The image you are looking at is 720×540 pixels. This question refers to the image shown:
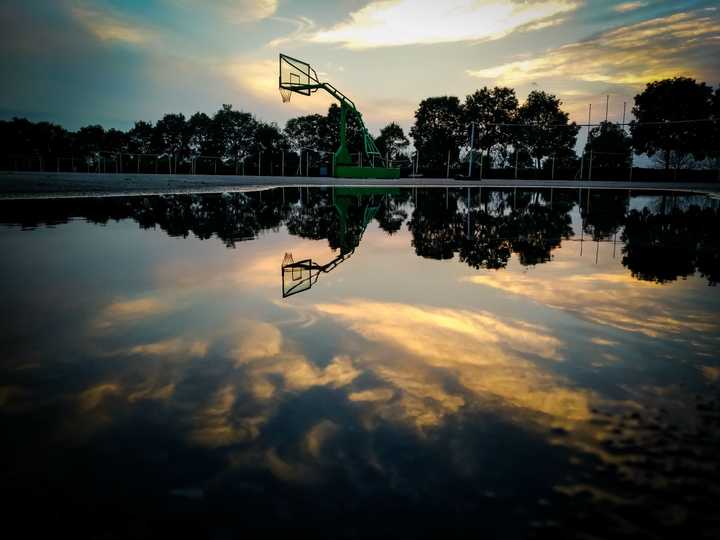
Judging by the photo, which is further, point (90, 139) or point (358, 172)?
point (90, 139)

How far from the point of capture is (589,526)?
4.16 ft

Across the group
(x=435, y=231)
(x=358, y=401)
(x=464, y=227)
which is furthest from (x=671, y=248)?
(x=358, y=401)

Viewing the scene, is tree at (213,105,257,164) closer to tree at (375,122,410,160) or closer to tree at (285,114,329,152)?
tree at (285,114,329,152)

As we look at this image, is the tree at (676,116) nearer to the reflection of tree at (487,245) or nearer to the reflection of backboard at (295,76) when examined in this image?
the reflection of backboard at (295,76)

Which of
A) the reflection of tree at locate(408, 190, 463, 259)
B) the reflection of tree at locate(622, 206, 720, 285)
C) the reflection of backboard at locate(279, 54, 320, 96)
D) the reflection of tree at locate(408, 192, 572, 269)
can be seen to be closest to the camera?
the reflection of tree at locate(622, 206, 720, 285)

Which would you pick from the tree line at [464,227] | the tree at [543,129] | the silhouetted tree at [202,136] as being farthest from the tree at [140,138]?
the tree line at [464,227]

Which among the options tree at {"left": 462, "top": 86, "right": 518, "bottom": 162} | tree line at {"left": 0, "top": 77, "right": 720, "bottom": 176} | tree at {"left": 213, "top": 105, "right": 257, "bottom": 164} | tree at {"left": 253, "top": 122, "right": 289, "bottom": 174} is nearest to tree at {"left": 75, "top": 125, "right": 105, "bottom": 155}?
tree line at {"left": 0, "top": 77, "right": 720, "bottom": 176}

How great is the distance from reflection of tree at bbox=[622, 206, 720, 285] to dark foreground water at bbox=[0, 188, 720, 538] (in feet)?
0.89

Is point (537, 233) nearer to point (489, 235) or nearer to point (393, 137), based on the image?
point (489, 235)

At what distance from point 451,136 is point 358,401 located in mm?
73441

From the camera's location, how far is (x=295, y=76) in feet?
98.7

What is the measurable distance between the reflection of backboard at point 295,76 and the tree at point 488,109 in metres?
42.3

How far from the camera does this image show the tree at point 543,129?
67.4 meters

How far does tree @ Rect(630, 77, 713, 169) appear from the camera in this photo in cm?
5303
